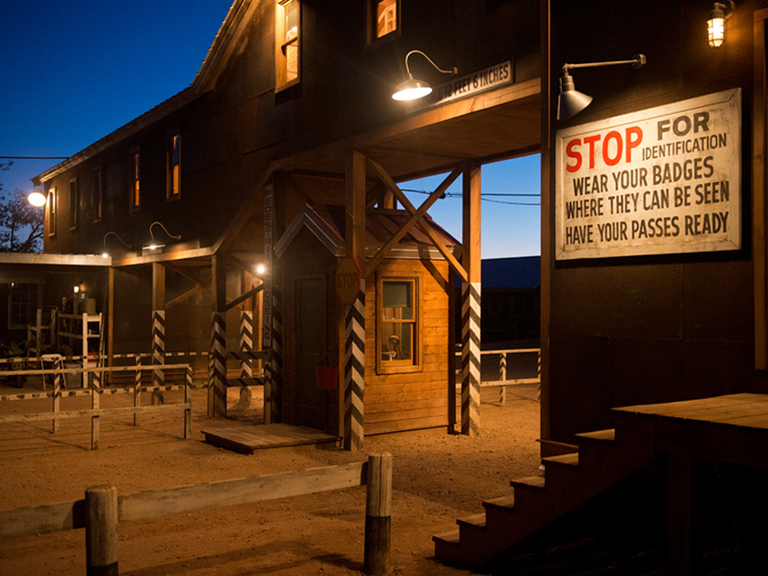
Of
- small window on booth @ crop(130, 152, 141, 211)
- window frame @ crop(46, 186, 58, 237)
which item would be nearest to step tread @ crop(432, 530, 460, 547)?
small window on booth @ crop(130, 152, 141, 211)

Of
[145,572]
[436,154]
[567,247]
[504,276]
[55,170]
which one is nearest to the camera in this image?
[145,572]

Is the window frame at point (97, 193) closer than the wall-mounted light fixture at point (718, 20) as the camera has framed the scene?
No

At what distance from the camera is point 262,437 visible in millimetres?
10852

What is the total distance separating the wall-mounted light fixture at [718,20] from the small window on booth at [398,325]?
22.0 ft

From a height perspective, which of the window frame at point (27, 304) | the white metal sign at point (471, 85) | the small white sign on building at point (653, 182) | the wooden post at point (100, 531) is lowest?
the wooden post at point (100, 531)

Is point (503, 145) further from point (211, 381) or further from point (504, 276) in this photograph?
point (504, 276)

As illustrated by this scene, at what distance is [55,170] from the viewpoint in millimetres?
26625

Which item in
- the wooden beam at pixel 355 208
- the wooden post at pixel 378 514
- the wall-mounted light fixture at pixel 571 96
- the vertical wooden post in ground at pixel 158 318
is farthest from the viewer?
the vertical wooden post in ground at pixel 158 318

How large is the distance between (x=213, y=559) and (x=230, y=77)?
10826mm

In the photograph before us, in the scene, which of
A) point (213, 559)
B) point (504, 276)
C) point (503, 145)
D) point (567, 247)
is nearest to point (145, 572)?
point (213, 559)

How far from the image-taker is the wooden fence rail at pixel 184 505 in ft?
13.3

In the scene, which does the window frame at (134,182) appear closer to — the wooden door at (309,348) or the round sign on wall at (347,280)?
the wooden door at (309,348)

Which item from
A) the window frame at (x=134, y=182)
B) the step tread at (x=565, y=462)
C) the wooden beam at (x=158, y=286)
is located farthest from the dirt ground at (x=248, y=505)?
the window frame at (x=134, y=182)

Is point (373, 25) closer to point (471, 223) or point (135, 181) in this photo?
point (471, 223)
